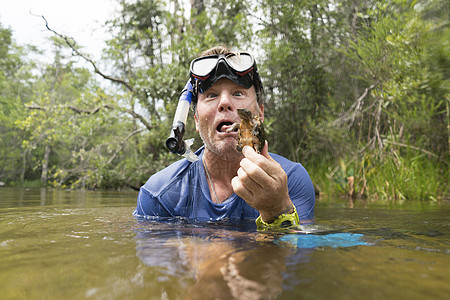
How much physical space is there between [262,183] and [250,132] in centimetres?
37

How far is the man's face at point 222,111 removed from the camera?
2.49 meters

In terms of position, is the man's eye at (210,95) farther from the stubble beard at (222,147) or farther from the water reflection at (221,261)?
the water reflection at (221,261)

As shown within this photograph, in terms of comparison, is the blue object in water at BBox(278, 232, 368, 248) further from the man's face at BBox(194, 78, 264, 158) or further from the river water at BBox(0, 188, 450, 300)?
the man's face at BBox(194, 78, 264, 158)

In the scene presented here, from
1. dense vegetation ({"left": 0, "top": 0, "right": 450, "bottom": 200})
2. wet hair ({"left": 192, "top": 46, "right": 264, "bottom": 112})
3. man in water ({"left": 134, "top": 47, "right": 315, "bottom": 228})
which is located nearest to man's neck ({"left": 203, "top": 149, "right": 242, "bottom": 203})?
man in water ({"left": 134, "top": 47, "right": 315, "bottom": 228})

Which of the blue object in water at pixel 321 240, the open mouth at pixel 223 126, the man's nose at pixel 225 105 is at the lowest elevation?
the blue object in water at pixel 321 240

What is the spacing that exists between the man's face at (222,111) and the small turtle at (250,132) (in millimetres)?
554

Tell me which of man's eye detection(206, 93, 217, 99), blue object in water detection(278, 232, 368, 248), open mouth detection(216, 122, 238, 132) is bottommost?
blue object in water detection(278, 232, 368, 248)

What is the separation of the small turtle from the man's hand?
0.08 metres

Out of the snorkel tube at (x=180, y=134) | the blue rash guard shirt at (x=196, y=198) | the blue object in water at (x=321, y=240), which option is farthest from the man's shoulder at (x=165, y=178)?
the blue object in water at (x=321, y=240)

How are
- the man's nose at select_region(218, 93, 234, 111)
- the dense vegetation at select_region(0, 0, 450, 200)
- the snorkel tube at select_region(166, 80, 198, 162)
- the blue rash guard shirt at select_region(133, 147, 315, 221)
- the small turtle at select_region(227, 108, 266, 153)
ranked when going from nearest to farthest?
the small turtle at select_region(227, 108, 266, 153) < the snorkel tube at select_region(166, 80, 198, 162) < the blue rash guard shirt at select_region(133, 147, 315, 221) < the man's nose at select_region(218, 93, 234, 111) < the dense vegetation at select_region(0, 0, 450, 200)

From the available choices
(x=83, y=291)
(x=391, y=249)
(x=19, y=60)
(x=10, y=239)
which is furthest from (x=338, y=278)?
(x=19, y=60)

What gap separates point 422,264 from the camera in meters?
0.98

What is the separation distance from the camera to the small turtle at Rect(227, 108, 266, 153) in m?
1.88

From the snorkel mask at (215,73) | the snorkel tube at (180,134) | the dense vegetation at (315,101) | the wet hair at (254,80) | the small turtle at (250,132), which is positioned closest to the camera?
the small turtle at (250,132)
